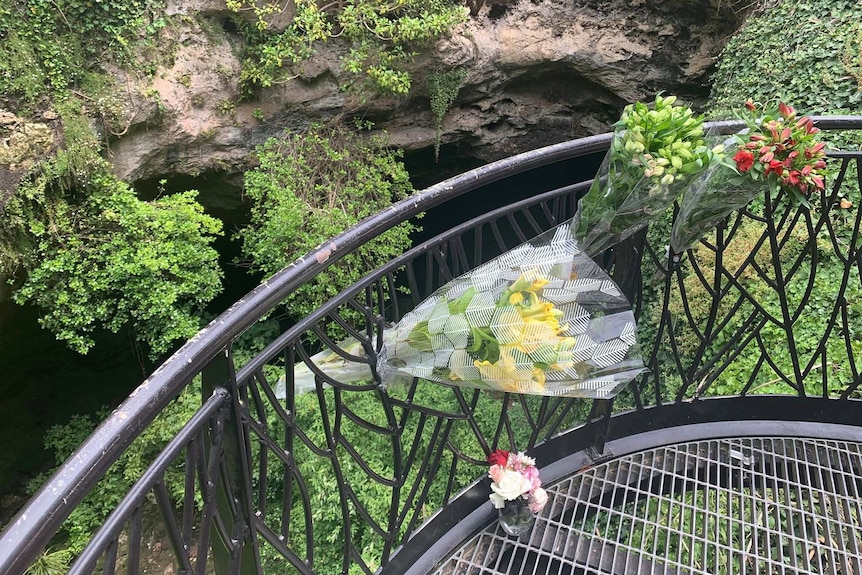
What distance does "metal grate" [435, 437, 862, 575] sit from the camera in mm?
1381

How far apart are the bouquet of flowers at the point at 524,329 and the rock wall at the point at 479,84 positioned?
3643mm

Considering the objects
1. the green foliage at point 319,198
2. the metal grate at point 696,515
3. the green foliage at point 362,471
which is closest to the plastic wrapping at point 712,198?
the metal grate at point 696,515

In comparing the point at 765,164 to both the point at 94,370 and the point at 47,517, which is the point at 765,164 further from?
the point at 94,370

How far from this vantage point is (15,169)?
328 cm

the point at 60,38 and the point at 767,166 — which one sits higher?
the point at 60,38

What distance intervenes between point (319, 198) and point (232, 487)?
12.7 feet

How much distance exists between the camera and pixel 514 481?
141cm

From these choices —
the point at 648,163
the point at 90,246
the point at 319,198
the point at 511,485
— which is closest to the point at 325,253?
the point at 648,163

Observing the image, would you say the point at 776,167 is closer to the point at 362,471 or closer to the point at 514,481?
the point at 514,481

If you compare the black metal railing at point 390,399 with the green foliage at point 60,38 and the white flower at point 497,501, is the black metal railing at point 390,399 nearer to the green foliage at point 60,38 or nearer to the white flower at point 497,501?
the white flower at point 497,501

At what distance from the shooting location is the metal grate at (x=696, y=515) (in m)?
1.38

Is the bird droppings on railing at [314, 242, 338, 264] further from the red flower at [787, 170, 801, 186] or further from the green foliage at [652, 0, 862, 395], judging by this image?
the green foliage at [652, 0, 862, 395]

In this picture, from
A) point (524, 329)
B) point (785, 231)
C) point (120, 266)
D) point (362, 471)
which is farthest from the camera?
point (362, 471)

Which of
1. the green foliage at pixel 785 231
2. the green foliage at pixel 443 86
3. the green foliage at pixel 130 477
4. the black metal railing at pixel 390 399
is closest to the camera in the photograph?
the black metal railing at pixel 390 399
